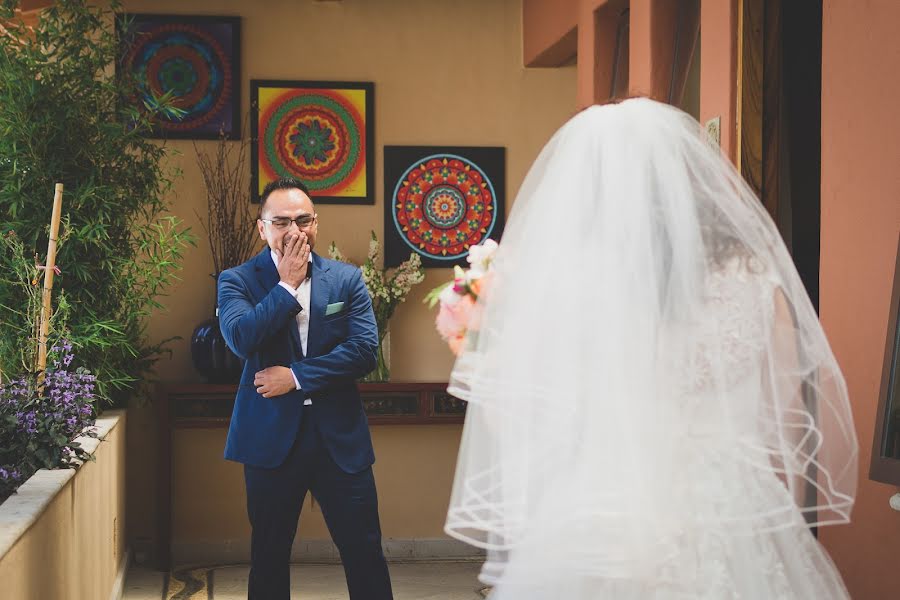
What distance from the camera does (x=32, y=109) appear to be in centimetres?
432

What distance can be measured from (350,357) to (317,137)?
8.86ft

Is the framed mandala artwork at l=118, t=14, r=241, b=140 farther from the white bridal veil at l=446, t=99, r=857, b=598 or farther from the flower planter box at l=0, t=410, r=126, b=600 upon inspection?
the white bridal veil at l=446, t=99, r=857, b=598

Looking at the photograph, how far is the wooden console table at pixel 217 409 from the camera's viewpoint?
532 cm

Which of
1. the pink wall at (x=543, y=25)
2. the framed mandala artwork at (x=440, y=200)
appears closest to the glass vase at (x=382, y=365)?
the framed mandala artwork at (x=440, y=200)

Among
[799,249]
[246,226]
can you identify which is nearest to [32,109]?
[246,226]

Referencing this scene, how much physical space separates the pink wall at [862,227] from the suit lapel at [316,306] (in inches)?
59.5

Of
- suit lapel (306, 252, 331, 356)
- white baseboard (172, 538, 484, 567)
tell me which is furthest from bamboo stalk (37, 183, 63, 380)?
white baseboard (172, 538, 484, 567)

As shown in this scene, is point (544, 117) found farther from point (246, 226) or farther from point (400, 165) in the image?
point (246, 226)

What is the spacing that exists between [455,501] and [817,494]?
0.74m

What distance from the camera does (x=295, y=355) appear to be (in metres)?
3.36

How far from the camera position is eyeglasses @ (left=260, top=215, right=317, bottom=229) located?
336 cm

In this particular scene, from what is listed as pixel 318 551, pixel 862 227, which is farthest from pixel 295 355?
pixel 318 551

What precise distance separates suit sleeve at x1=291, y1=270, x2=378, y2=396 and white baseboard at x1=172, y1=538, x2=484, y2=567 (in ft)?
8.16

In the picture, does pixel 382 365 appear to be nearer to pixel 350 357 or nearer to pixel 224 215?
pixel 224 215
